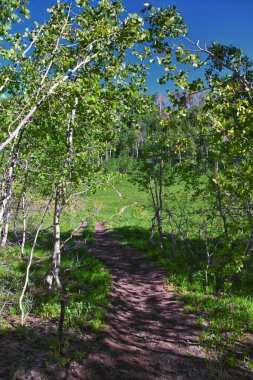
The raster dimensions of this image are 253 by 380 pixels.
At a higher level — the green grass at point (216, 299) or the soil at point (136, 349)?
the green grass at point (216, 299)

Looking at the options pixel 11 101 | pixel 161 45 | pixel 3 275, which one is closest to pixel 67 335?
pixel 3 275

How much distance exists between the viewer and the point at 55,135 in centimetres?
1071

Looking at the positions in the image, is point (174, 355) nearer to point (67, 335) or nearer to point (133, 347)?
point (133, 347)

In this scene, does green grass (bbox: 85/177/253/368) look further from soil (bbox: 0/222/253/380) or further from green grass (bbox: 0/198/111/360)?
green grass (bbox: 0/198/111/360)

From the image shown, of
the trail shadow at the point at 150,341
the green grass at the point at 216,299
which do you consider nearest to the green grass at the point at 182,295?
the green grass at the point at 216,299

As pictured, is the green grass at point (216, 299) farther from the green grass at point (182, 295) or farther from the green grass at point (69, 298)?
the green grass at point (69, 298)

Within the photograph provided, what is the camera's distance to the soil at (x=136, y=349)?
7078 mm

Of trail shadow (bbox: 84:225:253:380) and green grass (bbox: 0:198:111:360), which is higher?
green grass (bbox: 0:198:111:360)

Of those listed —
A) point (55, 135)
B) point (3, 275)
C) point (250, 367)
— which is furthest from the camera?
→ point (3, 275)

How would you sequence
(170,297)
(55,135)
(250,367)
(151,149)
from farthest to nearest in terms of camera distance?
1. (151,149)
2. (170,297)
3. (55,135)
4. (250,367)

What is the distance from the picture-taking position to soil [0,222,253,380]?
7.08 meters

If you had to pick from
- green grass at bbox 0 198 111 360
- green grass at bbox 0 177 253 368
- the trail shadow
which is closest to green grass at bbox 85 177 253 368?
green grass at bbox 0 177 253 368

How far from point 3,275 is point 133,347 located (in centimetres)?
685

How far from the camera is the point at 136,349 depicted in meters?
8.25
